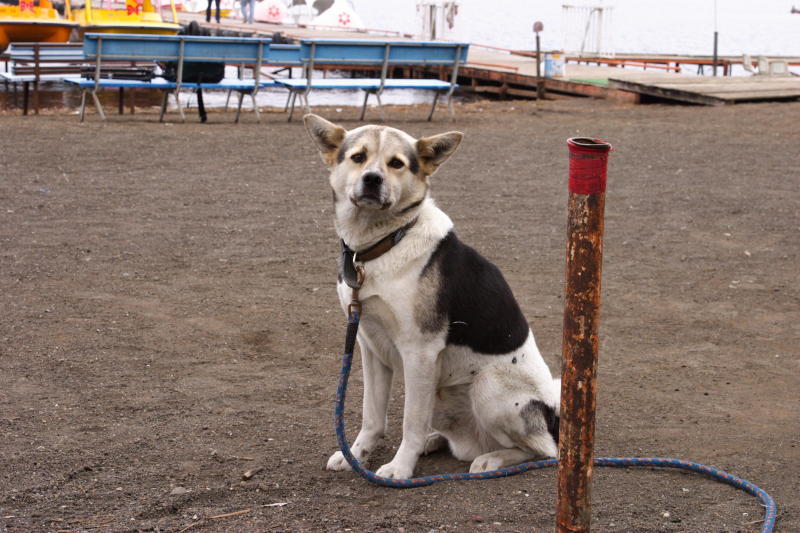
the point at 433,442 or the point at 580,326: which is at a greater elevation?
the point at 580,326

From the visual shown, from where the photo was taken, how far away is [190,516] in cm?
358

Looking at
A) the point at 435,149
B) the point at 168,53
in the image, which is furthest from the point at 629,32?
the point at 435,149

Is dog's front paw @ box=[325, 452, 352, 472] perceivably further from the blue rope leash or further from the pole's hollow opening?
the pole's hollow opening

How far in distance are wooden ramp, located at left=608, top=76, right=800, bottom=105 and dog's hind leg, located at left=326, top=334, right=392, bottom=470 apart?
15.4 meters

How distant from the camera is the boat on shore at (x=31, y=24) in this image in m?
21.6

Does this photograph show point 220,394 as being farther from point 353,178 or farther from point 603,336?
point 603,336

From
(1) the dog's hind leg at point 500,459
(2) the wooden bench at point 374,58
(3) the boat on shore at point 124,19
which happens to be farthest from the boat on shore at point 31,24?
(1) the dog's hind leg at point 500,459

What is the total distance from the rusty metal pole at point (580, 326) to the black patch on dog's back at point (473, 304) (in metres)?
1.10

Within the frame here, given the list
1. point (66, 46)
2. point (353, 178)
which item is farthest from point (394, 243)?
point (66, 46)

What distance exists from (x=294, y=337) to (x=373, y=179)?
2.22 metres

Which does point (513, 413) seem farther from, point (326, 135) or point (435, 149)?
point (326, 135)

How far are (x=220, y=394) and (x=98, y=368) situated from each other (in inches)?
28.9

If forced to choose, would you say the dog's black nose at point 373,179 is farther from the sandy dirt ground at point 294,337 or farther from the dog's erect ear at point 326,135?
the sandy dirt ground at point 294,337

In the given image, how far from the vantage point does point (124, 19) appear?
73.5 feet
